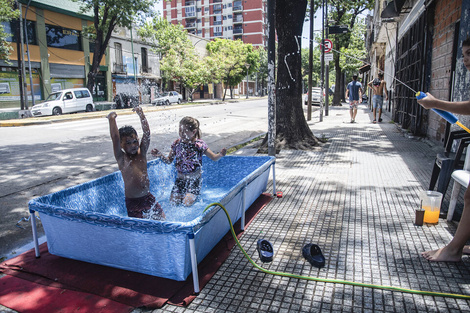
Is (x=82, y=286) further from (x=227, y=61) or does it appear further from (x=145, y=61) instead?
(x=227, y=61)

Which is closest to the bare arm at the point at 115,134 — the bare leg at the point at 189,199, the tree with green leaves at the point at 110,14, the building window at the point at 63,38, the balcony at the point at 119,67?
the bare leg at the point at 189,199

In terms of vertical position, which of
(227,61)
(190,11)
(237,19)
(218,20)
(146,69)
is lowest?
(146,69)

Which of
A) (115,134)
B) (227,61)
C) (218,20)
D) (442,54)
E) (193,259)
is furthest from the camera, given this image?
(218,20)

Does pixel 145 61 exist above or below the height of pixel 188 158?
above

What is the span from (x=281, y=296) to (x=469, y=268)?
1.63 meters

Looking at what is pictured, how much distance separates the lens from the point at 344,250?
3.23 metres

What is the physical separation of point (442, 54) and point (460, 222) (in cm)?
671

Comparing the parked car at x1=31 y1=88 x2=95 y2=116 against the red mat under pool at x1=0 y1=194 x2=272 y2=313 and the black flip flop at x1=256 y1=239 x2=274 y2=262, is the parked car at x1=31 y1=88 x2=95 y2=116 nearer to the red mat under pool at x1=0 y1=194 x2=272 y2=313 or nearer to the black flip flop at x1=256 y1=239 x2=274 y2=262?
the red mat under pool at x1=0 y1=194 x2=272 y2=313

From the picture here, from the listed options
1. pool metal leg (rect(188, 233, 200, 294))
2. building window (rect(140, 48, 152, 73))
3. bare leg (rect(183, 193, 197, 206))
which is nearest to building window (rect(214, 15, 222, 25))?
building window (rect(140, 48, 152, 73))

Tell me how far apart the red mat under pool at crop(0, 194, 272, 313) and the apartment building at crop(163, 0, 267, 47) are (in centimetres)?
7904

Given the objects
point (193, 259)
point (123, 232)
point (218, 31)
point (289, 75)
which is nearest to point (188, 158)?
point (123, 232)

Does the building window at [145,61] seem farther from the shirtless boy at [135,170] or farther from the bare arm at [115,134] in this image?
the bare arm at [115,134]

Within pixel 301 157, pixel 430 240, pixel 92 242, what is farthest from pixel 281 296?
pixel 301 157

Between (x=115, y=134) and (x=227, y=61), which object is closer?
(x=115, y=134)
